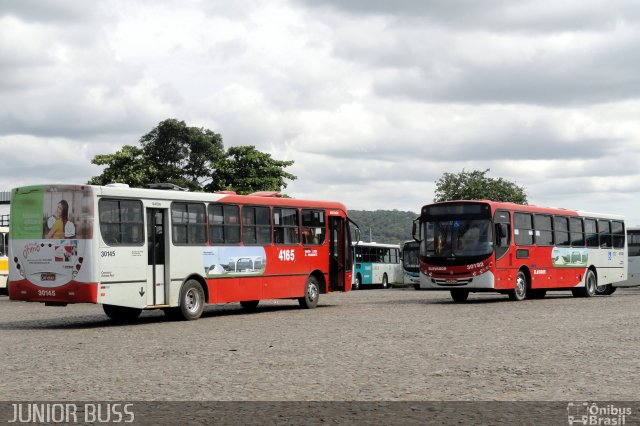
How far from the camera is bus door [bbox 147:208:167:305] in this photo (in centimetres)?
2195

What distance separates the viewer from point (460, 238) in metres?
30.7

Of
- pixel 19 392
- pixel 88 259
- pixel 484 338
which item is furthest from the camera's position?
pixel 88 259

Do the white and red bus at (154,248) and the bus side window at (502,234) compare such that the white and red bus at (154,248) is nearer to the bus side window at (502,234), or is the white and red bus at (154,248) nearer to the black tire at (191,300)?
the black tire at (191,300)

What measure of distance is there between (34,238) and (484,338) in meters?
10.0

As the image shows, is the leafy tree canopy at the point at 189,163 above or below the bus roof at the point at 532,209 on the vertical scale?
above

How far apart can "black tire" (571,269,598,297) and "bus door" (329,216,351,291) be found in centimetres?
1164

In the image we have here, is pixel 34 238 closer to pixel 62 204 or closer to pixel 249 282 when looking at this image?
pixel 62 204

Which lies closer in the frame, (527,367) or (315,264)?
(527,367)

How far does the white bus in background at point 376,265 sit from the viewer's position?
56906 millimetres

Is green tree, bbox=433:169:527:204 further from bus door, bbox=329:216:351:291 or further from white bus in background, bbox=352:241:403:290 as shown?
bus door, bbox=329:216:351:291

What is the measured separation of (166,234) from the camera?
888 inches

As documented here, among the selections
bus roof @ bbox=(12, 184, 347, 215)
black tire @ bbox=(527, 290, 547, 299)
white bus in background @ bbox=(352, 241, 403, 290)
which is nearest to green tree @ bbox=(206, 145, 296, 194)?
white bus in background @ bbox=(352, 241, 403, 290)

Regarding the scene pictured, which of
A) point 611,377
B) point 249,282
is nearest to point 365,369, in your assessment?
point 611,377

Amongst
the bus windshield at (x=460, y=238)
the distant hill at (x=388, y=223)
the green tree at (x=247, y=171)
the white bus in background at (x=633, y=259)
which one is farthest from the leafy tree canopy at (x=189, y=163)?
the distant hill at (x=388, y=223)
